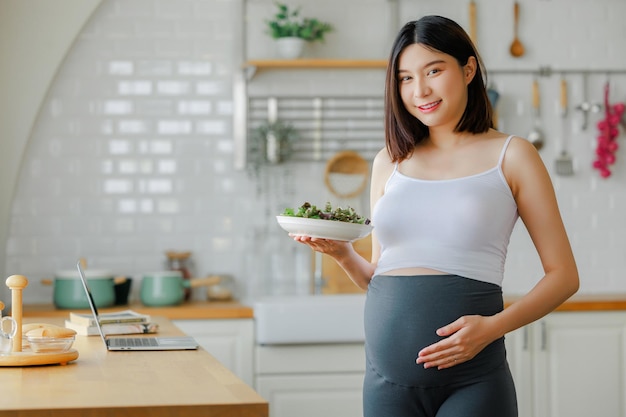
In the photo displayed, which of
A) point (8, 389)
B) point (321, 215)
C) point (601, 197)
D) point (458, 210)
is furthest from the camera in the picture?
point (601, 197)

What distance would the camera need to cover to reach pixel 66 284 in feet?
13.5

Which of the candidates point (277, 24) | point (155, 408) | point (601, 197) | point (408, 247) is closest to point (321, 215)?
point (408, 247)

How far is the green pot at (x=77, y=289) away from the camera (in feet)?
13.4

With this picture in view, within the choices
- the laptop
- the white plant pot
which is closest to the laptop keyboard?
the laptop

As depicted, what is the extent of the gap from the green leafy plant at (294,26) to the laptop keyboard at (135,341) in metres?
2.27

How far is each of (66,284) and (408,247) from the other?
2446mm

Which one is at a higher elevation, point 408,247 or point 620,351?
point 408,247

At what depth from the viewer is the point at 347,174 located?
15.4 ft

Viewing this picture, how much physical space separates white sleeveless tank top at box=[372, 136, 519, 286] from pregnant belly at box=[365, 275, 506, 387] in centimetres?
3

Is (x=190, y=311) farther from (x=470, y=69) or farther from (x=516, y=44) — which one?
(x=470, y=69)

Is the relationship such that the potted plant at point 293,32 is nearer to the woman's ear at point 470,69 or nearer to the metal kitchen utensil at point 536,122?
the metal kitchen utensil at point 536,122

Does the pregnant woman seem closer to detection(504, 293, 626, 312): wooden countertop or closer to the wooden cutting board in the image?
detection(504, 293, 626, 312): wooden countertop

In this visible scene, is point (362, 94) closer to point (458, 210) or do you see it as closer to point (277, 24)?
point (277, 24)

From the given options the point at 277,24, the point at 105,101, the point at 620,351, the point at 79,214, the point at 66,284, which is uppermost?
the point at 277,24
